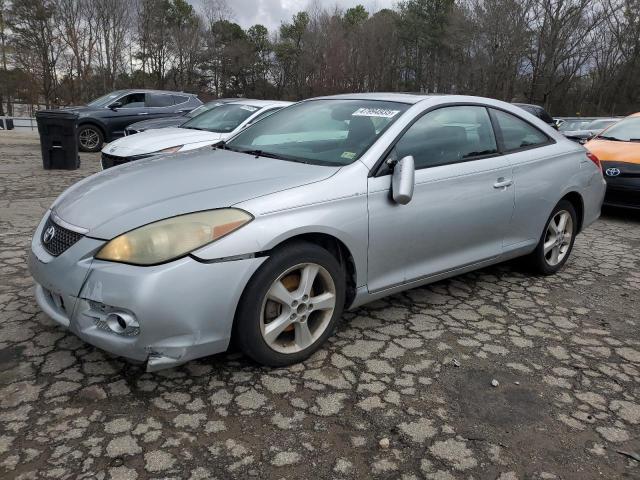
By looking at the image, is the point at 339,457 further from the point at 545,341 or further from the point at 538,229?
the point at 538,229

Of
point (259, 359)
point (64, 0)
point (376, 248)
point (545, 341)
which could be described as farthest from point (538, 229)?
point (64, 0)

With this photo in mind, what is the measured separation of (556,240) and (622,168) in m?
3.22

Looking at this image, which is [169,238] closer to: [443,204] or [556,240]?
[443,204]

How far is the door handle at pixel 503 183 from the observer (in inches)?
143

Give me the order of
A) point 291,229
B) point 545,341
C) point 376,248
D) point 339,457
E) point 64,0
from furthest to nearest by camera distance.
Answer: point 64,0 → point 545,341 → point 376,248 → point 291,229 → point 339,457

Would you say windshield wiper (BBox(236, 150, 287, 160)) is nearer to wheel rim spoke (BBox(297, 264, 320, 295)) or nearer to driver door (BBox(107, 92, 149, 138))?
wheel rim spoke (BBox(297, 264, 320, 295))

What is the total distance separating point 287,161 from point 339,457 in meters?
1.72

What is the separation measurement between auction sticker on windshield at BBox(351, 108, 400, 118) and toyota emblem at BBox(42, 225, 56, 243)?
1.96 m

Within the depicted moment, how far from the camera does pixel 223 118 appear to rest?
8211 mm

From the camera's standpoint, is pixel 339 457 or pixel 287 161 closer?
pixel 339 457

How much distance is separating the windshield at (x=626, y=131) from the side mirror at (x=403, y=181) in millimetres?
6051

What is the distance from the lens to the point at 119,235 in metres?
2.37

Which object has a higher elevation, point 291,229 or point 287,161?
point 287,161

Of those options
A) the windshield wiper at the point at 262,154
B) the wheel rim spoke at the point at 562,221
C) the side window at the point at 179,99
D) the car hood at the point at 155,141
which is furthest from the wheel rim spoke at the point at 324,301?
the side window at the point at 179,99
